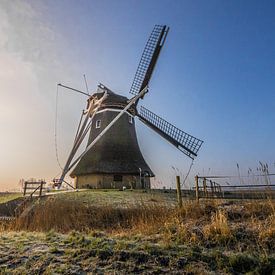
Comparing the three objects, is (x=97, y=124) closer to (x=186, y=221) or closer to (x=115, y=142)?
(x=115, y=142)

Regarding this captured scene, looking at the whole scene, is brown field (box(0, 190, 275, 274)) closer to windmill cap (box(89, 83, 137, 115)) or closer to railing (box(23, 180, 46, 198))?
railing (box(23, 180, 46, 198))

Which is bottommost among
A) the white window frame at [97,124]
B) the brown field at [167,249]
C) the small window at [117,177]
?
the brown field at [167,249]

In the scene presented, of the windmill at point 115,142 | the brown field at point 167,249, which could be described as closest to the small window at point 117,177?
the windmill at point 115,142

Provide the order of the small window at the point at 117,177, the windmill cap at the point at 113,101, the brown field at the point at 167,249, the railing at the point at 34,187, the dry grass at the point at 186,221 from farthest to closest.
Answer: the windmill cap at the point at 113,101 < the small window at the point at 117,177 < the railing at the point at 34,187 < the dry grass at the point at 186,221 < the brown field at the point at 167,249

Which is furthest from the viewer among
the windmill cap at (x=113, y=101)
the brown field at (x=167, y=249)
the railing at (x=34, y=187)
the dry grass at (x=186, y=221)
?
the windmill cap at (x=113, y=101)

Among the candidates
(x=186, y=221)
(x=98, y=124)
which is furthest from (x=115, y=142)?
(x=186, y=221)

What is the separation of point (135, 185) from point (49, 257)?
625 inches

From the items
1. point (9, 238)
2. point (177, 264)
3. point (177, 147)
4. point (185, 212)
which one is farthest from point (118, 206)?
point (177, 147)

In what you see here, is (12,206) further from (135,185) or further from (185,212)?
(185,212)

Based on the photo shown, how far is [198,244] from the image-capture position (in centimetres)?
492

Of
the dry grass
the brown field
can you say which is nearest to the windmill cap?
the dry grass

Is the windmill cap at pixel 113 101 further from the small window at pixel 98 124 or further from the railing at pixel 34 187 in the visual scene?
the railing at pixel 34 187

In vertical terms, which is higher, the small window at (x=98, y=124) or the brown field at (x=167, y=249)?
the small window at (x=98, y=124)

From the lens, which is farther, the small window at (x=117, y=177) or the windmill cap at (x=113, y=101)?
the windmill cap at (x=113, y=101)
